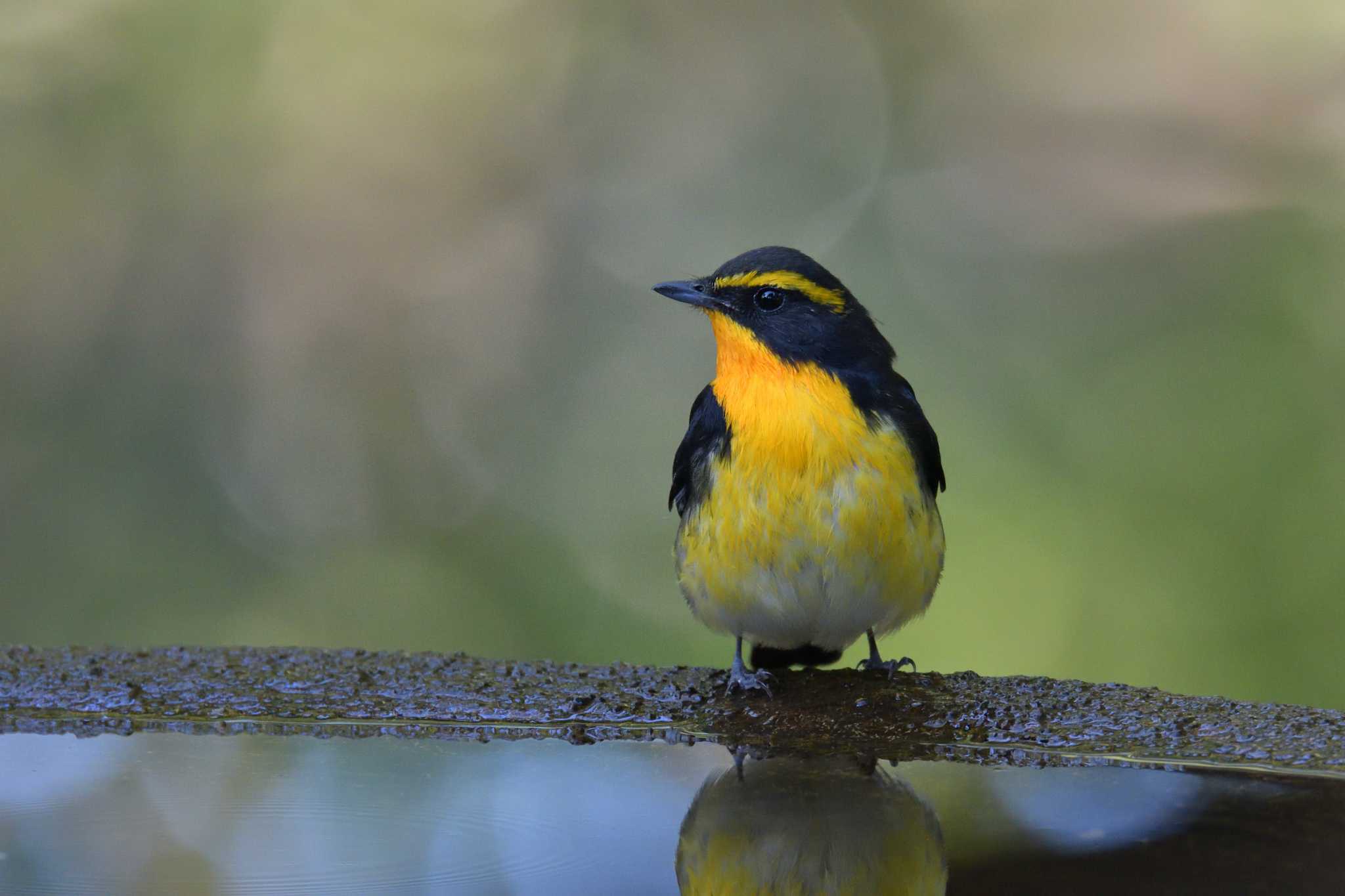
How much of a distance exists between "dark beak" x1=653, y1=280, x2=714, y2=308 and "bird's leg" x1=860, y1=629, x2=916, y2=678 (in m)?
1.07

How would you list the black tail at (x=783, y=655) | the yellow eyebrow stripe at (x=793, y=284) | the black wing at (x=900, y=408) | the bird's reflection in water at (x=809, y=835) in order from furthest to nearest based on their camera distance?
1. the black tail at (x=783, y=655)
2. the yellow eyebrow stripe at (x=793, y=284)
3. the black wing at (x=900, y=408)
4. the bird's reflection in water at (x=809, y=835)

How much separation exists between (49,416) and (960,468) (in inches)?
205

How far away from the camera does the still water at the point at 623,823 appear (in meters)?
2.25

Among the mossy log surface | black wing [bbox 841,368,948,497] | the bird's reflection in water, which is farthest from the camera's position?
black wing [bbox 841,368,948,497]

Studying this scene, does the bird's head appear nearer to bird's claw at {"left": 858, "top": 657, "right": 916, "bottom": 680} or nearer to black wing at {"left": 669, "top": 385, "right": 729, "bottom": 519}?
black wing at {"left": 669, "top": 385, "right": 729, "bottom": 519}

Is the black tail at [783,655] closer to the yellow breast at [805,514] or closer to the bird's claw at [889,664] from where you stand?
the bird's claw at [889,664]

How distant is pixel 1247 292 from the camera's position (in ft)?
23.6

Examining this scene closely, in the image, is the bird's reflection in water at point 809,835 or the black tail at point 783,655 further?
the black tail at point 783,655

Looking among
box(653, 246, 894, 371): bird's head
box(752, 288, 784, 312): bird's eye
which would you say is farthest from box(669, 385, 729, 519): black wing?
box(752, 288, 784, 312): bird's eye

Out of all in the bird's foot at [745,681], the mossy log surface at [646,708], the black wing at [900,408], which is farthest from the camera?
the black wing at [900,408]

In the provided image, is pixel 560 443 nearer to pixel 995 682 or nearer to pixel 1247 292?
pixel 1247 292

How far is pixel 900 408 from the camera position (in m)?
3.94

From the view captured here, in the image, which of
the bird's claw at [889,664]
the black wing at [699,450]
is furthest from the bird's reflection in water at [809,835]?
the black wing at [699,450]

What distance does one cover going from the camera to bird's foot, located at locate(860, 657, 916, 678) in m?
3.94
